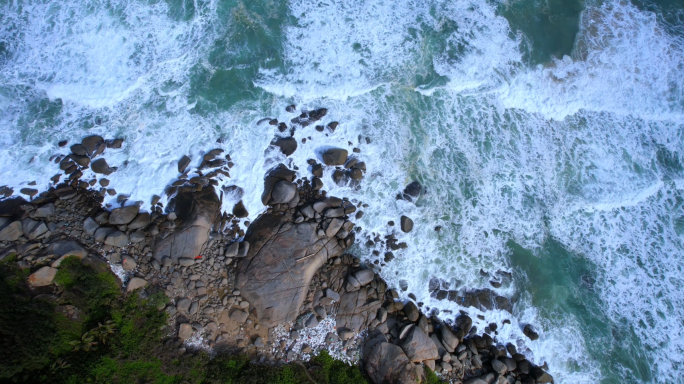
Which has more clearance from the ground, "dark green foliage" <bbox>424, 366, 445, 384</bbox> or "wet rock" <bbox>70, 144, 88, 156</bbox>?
"wet rock" <bbox>70, 144, 88, 156</bbox>

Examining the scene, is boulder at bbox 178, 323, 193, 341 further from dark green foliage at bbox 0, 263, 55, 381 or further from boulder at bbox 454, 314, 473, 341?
boulder at bbox 454, 314, 473, 341

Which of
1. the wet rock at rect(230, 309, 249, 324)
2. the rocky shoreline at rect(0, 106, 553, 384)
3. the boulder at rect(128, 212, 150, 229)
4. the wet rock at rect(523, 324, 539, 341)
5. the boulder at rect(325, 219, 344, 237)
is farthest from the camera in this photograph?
the wet rock at rect(523, 324, 539, 341)

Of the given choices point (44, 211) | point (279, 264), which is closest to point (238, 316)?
point (279, 264)

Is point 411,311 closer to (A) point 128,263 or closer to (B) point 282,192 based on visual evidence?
(B) point 282,192

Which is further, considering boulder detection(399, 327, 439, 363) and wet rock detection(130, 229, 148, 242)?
wet rock detection(130, 229, 148, 242)

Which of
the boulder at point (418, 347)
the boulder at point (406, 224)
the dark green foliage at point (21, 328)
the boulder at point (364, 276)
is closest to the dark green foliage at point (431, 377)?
the boulder at point (418, 347)

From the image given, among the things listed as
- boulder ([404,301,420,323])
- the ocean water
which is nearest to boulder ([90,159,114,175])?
the ocean water
